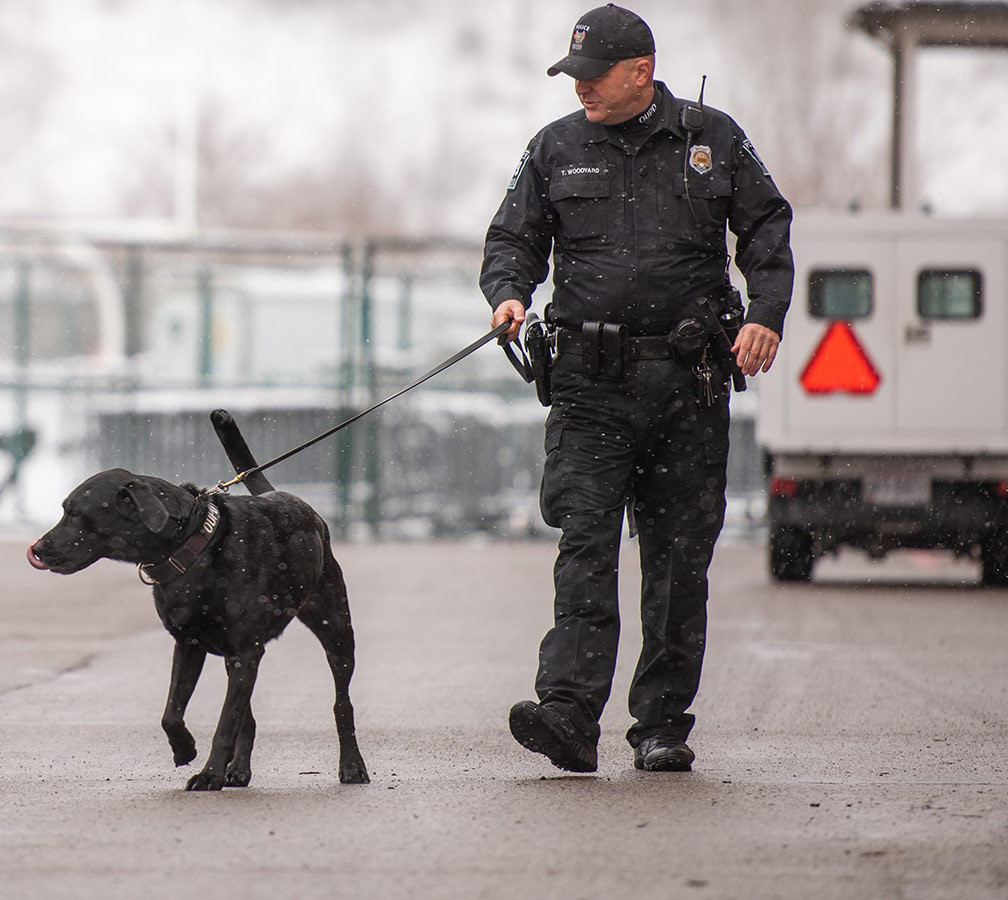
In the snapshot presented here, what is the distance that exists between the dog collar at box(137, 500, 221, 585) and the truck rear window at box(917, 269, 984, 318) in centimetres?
939

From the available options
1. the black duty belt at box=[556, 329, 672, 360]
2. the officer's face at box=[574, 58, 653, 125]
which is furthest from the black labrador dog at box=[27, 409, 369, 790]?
the officer's face at box=[574, 58, 653, 125]

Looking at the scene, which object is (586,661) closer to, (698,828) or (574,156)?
(698,828)

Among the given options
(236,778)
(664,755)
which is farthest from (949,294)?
(236,778)

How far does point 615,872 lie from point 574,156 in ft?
7.38

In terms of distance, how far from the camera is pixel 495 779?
17.5 ft

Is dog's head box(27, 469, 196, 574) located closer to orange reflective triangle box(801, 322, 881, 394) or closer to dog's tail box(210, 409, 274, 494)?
dog's tail box(210, 409, 274, 494)

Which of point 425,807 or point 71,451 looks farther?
point 71,451

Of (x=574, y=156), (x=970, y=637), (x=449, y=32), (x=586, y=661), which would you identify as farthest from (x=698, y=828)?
(x=449, y=32)

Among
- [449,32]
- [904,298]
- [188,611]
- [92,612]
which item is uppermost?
[449,32]

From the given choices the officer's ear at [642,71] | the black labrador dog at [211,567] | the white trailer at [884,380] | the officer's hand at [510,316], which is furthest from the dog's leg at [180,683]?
the white trailer at [884,380]

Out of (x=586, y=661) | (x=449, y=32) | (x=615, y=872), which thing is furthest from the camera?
(x=449, y=32)

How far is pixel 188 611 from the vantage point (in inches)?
199

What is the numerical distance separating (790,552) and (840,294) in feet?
5.85

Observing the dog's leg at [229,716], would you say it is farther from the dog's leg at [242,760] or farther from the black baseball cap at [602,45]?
the black baseball cap at [602,45]
